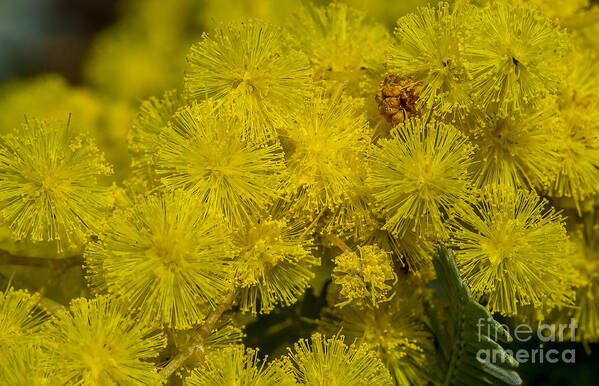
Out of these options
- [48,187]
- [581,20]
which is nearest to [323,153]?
[48,187]

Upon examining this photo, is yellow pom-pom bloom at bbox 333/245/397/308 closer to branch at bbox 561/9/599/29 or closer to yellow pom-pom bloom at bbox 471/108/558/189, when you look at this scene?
yellow pom-pom bloom at bbox 471/108/558/189

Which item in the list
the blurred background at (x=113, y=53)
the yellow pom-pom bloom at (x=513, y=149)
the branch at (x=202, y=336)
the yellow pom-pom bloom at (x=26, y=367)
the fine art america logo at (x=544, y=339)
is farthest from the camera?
the blurred background at (x=113, y=53)

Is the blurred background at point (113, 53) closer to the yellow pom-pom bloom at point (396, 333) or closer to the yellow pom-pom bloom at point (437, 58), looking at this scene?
the yellow pom-pom bloom at point (437, 58)

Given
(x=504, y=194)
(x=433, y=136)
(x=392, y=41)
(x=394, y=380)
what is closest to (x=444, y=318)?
(x=394, y=380)

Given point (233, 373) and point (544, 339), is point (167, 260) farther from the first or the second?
point (544, 339)

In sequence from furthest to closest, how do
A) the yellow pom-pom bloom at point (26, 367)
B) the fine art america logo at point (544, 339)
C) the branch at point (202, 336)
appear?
the fine art america logo at point (544, 339)
the branch at point (202, 336)
the yellow pom-pom bloom at point (26, 367)

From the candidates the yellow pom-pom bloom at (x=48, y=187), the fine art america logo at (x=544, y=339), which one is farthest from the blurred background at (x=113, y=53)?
the yellow pom-pom bloom at (x=48, y=187)

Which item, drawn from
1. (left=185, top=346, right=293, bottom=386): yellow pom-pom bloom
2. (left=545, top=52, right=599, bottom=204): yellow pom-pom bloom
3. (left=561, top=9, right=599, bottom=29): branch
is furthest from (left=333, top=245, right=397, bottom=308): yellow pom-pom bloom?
(left=561, top=9, right=599, bottom=29): branch

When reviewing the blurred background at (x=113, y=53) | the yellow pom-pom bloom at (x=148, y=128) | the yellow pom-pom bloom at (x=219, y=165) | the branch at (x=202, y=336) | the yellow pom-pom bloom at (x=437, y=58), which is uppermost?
the blurred background at (x=113, y=53)
